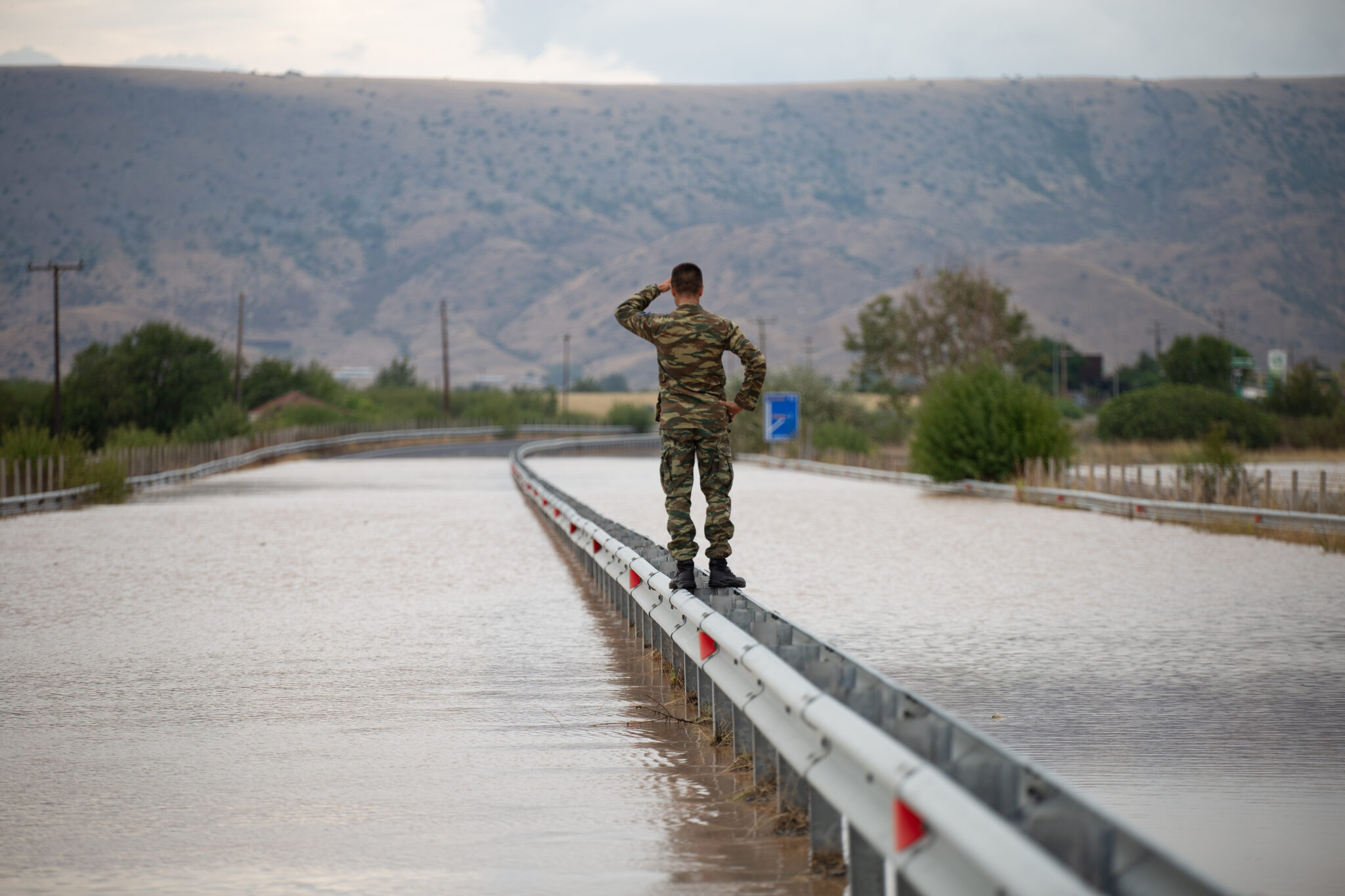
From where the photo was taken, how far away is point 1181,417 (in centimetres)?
A: 6406

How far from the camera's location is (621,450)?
86.4m

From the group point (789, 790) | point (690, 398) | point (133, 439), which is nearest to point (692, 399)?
point (690, 398)

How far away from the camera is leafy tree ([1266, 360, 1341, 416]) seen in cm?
6856

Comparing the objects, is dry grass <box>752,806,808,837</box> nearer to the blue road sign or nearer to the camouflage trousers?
the camouflage trousers

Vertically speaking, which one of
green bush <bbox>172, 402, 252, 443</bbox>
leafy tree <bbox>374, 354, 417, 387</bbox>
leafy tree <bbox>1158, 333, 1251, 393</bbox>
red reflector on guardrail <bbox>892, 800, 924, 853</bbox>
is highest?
leafy tree <bbox>374, 354, 417, 387</bbox>

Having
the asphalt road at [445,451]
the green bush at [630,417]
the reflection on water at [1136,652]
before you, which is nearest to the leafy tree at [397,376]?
the green bush at [630,417]

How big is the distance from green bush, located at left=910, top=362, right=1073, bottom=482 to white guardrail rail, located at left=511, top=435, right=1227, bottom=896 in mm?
29666

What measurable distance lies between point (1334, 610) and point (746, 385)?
6.59 metres

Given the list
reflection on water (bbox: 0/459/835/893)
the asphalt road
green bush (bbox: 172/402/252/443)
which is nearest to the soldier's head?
reflection on water (bbox: 0/459/835/893)

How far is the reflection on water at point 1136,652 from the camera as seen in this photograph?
272 inches

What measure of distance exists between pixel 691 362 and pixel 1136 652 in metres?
4.04

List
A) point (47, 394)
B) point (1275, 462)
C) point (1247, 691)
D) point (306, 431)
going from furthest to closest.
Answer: point (306, 431) < point (47, 394) < point (1275, 462) < point (1247, 691)

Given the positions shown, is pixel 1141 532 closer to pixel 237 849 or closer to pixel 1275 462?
pixel 237 849

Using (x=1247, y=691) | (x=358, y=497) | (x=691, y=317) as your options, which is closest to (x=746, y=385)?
(x=691, y=317)
